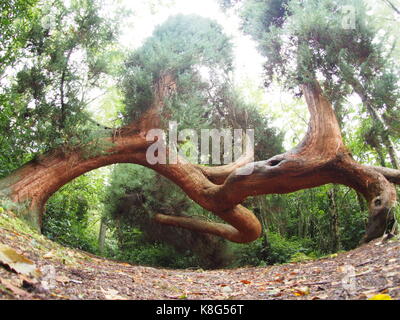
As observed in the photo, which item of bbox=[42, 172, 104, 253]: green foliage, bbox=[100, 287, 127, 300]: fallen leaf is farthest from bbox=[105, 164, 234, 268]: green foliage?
bbox=[100, 287, 127, 300]: fallen leaf

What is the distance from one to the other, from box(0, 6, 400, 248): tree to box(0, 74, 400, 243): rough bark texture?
0.02 metres

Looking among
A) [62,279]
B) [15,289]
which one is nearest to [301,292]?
[62,279]

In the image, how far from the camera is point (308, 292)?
249cm

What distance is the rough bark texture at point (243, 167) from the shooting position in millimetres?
5988

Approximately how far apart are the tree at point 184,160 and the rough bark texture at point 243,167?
0.06ft

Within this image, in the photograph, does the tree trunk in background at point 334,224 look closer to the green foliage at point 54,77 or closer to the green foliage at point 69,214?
the green foliage at point 54,77

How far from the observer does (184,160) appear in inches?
287

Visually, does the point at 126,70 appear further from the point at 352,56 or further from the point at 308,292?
the point at 308,292

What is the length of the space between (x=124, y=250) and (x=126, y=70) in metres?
7.54

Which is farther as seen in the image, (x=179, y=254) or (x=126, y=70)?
(x=179, y=254)

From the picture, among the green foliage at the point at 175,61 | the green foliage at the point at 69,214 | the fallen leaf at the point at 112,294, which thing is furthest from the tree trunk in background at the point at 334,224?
the green foliage at the point at 69,214

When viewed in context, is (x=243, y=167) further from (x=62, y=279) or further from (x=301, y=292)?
(x=62, y=279)
